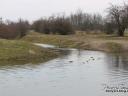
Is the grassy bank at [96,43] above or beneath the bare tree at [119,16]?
beneath

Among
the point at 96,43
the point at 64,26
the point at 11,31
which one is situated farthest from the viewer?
the point at 64,26

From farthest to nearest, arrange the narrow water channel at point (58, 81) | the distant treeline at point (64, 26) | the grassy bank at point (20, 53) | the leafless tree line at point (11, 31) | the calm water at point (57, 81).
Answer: the distant treeline at point (64, 26), the leafless tree line at point (11, 31), the grassy bank at point (20, 53), the calm water at point (57, 81), the narrow water channel at point (58, 81)

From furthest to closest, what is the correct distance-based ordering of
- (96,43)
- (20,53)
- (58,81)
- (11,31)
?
(11,31) → (96,43) → (20,53) → (58,81)

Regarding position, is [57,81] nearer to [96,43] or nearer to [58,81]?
[58,81]

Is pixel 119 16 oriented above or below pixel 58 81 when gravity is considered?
above

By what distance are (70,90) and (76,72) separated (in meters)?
8.59

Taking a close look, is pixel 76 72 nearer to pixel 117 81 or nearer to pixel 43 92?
pixel 117 81

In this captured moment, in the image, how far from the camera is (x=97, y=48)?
209 feet

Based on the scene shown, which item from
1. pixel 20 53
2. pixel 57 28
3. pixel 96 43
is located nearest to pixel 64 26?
pixel 57 28

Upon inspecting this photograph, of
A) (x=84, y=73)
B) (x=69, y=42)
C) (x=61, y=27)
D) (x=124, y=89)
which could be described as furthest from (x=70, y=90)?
(x=61, y=27)

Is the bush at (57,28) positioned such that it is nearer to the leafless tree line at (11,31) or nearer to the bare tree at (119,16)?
the leafless tree line at (11,31)

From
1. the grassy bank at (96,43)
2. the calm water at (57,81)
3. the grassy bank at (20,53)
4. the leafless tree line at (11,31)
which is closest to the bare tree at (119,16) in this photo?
the grassy bank at (96,43)

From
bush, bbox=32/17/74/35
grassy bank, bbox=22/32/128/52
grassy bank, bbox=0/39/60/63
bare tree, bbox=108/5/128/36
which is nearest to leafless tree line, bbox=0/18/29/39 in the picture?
grassy bank, bbox=22/32/128/52

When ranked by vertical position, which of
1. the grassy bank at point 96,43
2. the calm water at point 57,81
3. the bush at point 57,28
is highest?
the bush at point 57,28
